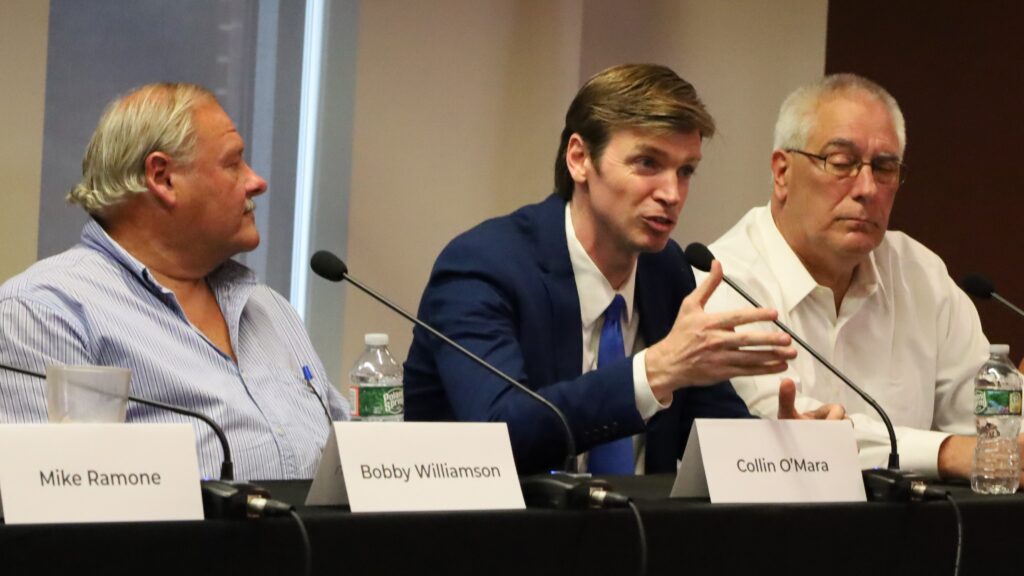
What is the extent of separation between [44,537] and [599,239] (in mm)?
1438

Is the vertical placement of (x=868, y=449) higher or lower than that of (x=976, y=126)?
lower

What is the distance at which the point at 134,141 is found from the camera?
255 centimetres

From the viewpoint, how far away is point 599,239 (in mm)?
2639

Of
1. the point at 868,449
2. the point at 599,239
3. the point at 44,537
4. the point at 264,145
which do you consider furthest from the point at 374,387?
the point at 264,145

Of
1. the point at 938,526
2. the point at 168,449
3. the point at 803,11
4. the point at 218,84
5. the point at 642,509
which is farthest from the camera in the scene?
the point at 803,11

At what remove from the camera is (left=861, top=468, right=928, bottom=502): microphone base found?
197 centimetres

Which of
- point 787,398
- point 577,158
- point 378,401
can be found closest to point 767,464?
point 787,398

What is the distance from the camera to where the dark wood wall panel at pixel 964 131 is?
4.40 metres

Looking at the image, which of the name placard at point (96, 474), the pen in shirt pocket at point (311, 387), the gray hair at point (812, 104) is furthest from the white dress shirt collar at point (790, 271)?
the name placard at point (96, 474)

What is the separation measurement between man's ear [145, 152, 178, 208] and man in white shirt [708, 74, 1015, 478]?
110cm

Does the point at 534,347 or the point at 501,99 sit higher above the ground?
the point at 501,99

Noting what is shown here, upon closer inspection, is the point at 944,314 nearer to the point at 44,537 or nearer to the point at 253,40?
the point at 253,40

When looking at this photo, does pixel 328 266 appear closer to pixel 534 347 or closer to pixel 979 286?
pixel 534 347

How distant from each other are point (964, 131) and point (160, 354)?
2.97 metres
